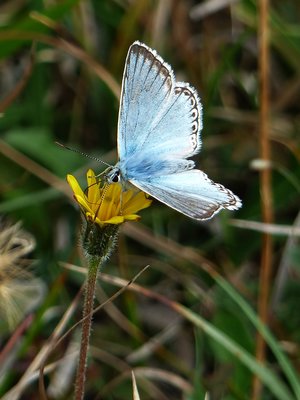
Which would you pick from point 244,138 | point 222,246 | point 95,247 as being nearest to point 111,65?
point 244,138

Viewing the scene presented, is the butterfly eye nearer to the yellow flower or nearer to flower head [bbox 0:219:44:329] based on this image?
the yellow flower

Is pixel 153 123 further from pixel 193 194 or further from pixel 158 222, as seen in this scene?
pixel 158 222

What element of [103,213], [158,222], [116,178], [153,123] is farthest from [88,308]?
[158,222]

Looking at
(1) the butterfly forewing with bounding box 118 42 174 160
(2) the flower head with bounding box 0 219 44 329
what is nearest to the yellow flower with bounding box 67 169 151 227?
(1) the butterfly forewing with bounding box 118 42 174 160

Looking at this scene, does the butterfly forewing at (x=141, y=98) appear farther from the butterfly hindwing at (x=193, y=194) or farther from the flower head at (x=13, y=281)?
the flower head at (x=13, y=281)

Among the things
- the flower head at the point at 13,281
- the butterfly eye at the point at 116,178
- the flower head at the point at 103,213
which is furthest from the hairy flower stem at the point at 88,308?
the flower head at the point at 13,281

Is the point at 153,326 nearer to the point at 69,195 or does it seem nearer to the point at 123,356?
the point at 123,356
